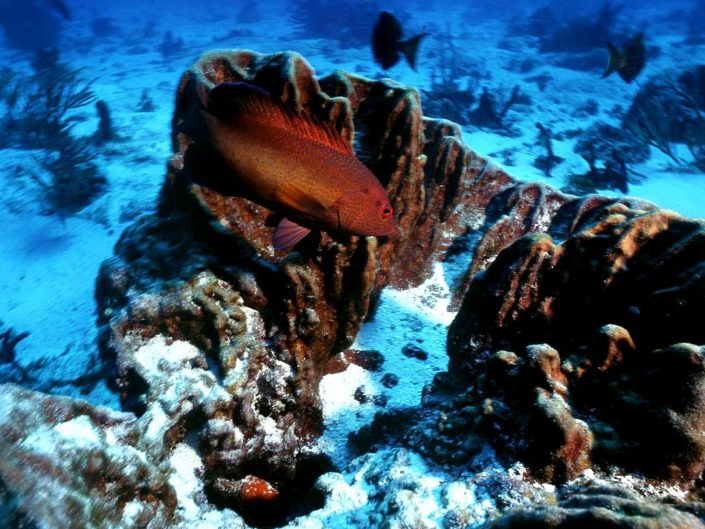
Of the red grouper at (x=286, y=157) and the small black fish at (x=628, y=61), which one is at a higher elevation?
the red grouper at (x=286, y=157)

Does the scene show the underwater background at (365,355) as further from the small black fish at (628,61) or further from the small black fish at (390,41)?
the small black fish at (628,61)

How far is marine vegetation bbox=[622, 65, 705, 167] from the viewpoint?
10.8m

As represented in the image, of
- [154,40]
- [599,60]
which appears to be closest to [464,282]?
[599,60]

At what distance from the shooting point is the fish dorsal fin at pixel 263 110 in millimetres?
1673

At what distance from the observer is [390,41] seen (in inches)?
227

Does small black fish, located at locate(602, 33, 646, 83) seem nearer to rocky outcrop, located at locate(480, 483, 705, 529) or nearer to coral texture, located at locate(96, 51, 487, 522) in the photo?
coral texture, located at locate(96, 51, 487, 522)

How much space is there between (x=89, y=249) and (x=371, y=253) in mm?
5222

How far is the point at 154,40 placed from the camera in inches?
923

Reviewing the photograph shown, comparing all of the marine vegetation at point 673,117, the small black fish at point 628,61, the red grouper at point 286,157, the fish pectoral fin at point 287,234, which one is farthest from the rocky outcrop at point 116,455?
the marine vegetation at point 673,117

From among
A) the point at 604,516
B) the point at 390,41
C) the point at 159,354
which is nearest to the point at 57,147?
the point at 390,41

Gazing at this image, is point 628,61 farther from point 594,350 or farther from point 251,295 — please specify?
point 251,295

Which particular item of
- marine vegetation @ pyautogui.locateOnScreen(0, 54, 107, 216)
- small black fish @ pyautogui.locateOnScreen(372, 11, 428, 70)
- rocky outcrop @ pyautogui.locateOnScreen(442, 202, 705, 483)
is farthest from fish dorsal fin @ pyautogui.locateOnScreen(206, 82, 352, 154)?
marine vegetation @ pyautogui.locateOnScreen(0, 54, 107, 216)

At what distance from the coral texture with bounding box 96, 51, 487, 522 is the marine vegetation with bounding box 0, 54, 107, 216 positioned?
18.0 ft

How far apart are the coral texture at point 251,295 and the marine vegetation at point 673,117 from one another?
1105cm
